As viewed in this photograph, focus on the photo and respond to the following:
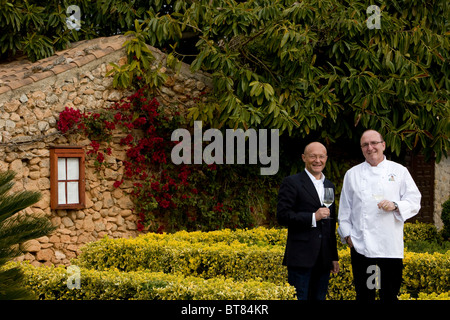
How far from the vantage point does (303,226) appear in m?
A: 4.64

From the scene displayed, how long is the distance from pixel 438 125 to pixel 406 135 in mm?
559

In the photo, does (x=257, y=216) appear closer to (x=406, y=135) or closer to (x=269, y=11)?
(x=406, y=135)

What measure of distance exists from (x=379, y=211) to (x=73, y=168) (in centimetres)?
576

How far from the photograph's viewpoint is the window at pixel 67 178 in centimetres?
878

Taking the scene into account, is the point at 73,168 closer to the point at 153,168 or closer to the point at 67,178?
the point at 67,178

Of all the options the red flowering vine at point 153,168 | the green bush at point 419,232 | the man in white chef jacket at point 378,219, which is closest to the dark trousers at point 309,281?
the man in white chef jacket at point 378,219

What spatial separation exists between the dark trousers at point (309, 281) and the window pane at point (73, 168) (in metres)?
5.20

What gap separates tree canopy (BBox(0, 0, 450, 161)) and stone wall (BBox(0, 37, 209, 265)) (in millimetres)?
988

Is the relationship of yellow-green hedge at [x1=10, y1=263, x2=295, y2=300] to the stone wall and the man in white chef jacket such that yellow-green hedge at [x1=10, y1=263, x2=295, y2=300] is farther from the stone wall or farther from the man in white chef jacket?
the stone wall

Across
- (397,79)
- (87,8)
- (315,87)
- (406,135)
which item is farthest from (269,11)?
(87,8)

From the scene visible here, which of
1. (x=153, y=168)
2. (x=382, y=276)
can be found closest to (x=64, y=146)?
(x=153, y=168)

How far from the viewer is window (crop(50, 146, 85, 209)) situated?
8781mm

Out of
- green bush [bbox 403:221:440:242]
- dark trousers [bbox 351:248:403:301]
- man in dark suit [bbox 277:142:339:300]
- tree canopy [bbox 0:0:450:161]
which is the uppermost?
tree canopy [bbox 0:0:450:161]

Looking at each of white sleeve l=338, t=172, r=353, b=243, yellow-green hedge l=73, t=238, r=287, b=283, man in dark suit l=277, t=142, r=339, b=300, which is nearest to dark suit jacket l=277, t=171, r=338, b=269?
man in dark suit l=277, t=142, r=339, b=300
